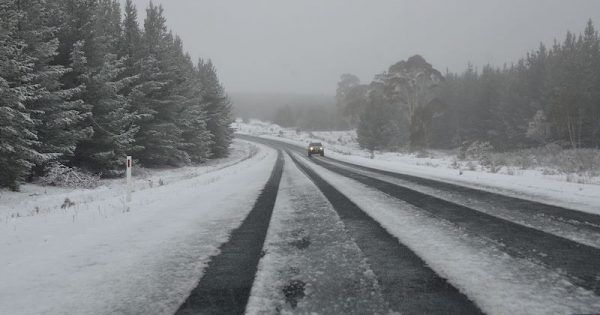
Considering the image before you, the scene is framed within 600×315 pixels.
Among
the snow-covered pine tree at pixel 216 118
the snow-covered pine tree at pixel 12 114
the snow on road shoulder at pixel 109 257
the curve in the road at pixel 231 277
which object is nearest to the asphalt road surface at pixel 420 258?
the curve in the road at pixel 231 277

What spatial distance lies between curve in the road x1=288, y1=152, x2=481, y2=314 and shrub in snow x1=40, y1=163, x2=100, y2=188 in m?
13.9

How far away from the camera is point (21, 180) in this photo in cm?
1352

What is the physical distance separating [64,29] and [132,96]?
5214 millimetres

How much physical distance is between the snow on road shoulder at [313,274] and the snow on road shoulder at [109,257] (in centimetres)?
64

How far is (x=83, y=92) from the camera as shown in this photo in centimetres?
1784

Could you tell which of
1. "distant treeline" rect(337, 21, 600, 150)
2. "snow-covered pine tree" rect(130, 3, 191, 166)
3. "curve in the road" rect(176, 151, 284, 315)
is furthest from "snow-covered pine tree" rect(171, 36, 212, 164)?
"curve in the road" rect(176, 151, 284, 315)

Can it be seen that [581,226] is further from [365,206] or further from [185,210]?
[185,210]

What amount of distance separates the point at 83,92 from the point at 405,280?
18720 millimetres

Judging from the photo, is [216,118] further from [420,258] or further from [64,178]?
[420,258]

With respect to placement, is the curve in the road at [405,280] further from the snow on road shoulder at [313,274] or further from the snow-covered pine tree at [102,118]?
the snow-covered pine tree at [102,118]

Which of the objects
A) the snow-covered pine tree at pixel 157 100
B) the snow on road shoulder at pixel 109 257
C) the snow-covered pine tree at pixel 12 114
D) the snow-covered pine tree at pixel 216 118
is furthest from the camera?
the snow-covered pine tree at pixel 216 118

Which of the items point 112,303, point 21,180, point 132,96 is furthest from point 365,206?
point 132,96

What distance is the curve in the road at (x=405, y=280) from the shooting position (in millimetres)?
2564

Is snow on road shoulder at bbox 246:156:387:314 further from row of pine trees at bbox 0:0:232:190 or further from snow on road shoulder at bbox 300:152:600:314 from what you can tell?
row of pine trees at bbox 0:0:232:190
